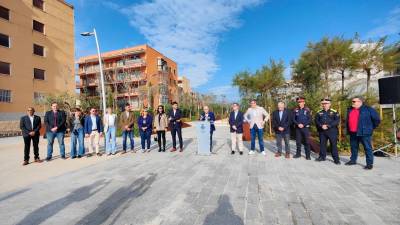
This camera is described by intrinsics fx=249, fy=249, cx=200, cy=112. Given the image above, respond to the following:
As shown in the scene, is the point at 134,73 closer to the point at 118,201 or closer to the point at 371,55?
the point at 371,55

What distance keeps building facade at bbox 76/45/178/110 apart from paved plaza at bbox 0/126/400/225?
34464 mm

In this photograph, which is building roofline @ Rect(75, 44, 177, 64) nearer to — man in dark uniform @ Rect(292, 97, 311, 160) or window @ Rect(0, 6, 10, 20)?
window @ Rect(0, 6, 10, 20)

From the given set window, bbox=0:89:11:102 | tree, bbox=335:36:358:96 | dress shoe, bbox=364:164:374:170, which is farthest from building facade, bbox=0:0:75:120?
dress shoe, bbox=364:164:374:170

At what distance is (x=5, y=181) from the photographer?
576 centimetres

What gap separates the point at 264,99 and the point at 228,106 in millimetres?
42175

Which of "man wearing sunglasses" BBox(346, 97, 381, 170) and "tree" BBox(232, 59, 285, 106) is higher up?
"tree" BBox(232, 59, 285, 106)

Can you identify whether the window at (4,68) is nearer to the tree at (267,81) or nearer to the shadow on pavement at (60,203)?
the tree at (267,81)

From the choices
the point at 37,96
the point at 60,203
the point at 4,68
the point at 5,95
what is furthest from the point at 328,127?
the point at 37,96

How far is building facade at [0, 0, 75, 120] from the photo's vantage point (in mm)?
26323

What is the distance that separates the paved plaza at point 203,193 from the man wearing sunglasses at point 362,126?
14.4 inches

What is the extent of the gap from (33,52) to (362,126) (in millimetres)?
34227

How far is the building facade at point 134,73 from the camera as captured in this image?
43344mm

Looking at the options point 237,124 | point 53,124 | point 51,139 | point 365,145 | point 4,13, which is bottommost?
point 365,145

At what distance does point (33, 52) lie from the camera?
97.0 feet
